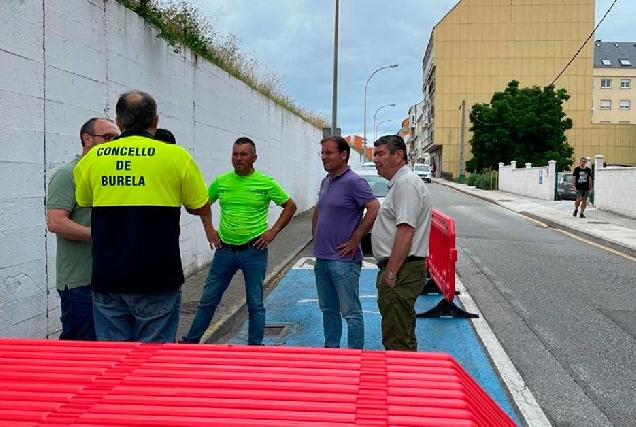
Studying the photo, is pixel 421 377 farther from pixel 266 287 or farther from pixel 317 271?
pixel 266 287

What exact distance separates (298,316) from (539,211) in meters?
17.3

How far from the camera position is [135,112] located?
A: 3.10 meters

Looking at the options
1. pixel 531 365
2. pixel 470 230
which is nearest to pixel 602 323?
pixel 531 365

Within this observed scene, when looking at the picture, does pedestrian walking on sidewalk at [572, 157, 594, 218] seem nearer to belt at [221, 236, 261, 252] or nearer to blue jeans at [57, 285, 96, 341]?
belt at [221, 236, 261, 252]

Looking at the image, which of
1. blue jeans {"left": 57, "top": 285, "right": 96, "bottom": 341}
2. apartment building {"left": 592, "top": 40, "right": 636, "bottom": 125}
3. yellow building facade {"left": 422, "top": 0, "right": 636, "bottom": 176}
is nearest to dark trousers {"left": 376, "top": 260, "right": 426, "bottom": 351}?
blue jeans {"left": 57, "top": 285, "right": 96, "bottom": 341}

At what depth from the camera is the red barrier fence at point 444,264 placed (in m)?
7.29

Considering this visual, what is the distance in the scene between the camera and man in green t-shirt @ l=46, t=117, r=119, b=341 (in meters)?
3.51

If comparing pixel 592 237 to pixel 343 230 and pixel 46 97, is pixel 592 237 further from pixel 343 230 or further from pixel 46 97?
pixel 46 97

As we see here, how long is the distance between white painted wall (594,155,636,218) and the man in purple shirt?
16.8 m

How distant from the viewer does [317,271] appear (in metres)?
5.23

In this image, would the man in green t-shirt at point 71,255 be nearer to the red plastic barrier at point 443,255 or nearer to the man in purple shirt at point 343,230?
the man in purple shirt at point 343,230

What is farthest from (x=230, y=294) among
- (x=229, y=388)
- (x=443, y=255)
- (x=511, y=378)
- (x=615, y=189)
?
(x=615, y=189)

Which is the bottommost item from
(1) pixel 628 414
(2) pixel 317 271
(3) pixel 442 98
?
(1) pixel 628 414

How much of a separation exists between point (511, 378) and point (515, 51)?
69.6 metres
